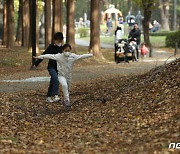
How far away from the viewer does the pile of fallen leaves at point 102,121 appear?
302 inches

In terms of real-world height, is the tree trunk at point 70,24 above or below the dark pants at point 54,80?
above

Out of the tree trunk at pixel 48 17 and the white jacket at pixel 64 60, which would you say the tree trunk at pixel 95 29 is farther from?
the white jacket at pixel 64 60

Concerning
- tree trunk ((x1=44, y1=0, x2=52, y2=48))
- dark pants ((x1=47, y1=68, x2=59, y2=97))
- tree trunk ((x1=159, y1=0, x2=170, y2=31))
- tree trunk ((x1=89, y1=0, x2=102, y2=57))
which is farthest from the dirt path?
tree trunk ((x1=159, y1=0, x2=170, y2=31))

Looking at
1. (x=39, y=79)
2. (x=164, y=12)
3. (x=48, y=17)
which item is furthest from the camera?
(x=164, y=12)

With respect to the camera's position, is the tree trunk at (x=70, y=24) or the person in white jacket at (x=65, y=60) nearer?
the person in white jacket at (x=65, y=60)

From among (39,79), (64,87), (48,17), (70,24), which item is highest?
(48,17)

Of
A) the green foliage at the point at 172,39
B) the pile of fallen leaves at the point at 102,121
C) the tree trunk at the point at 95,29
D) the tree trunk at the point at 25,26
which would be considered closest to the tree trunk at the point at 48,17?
the tree trunk at the point at 95,29

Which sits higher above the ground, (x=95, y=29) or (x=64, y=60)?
(x=95, y=29)

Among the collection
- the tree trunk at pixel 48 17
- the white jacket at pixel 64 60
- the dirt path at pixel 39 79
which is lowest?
the dirt path at pixel 39 79

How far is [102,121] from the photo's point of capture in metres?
9.80

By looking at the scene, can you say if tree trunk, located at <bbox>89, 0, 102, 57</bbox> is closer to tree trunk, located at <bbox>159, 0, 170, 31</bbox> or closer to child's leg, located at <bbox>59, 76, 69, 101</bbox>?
child's leg, located at <bbox>59, 76, 69, 101</bbox>

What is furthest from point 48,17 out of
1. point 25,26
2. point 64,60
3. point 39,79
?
point 64,60

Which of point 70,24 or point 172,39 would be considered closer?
point 70,24

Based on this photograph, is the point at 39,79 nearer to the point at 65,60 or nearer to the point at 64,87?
the point at 65,60
